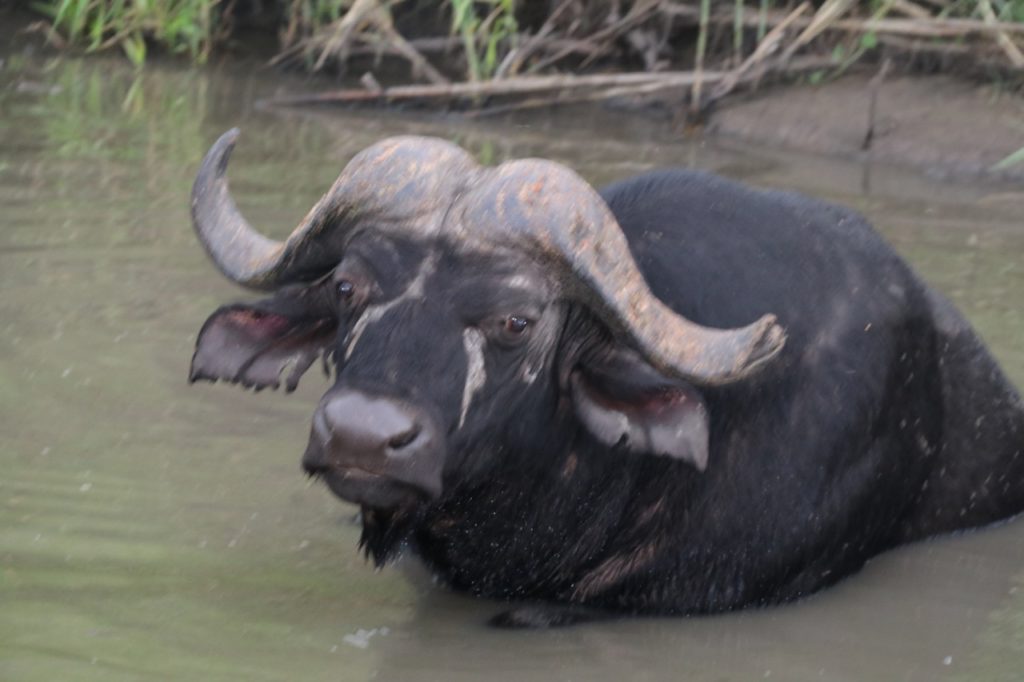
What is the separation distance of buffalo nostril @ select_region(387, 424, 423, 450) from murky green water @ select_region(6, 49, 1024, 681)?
498mm

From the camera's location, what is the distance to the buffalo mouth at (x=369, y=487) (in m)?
3.24

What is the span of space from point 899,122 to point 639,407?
15.5ft

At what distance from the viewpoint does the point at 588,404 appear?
367 cm

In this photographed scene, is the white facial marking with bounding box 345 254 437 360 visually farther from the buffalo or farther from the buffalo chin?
the buffalo chin

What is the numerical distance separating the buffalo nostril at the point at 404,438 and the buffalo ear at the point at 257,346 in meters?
0.69

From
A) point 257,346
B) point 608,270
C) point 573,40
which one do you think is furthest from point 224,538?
point 573,40

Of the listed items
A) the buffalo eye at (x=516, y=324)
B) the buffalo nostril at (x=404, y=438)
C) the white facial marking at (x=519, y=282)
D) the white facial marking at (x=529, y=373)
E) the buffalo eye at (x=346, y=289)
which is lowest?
the white facial marking at (x=529, y=373)

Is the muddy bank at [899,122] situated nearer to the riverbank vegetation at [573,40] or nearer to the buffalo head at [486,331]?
the riverbank vegetation at [573,40]

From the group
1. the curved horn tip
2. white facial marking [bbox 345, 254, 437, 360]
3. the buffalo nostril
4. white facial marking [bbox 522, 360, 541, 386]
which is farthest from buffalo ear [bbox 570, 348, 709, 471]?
the curved horn tip

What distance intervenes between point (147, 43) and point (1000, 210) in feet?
15.8

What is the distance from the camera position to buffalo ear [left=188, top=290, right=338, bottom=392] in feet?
12.8

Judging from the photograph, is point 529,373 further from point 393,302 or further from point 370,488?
point 370,488

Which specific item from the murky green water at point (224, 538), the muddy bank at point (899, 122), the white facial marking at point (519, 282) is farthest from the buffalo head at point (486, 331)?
the muddy bank at point (899, 122)

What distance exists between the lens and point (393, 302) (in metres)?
3.45
